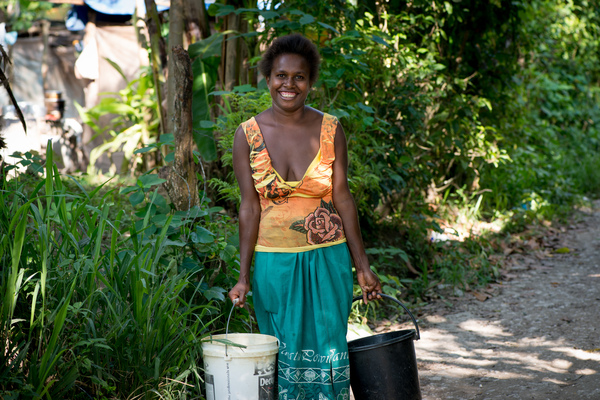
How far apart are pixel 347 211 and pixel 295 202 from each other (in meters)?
0.23

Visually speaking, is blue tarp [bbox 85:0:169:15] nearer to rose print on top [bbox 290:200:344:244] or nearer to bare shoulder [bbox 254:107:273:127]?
bare shoulder [bbox 254:107:273:127]

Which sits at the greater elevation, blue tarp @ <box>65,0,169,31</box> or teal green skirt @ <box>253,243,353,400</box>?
blue tarp @ <box>65,0,169,31</box>

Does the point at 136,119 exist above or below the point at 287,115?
above

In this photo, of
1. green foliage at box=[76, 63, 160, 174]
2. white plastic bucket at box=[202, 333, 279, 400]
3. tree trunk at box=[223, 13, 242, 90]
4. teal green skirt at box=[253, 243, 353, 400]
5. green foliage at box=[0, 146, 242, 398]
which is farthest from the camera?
green foliage at box=[76, 63, 160, 174]

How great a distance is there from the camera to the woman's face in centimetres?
223

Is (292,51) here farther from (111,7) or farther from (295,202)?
(111,7)

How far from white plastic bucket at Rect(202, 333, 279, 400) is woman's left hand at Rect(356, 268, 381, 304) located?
48 centimetres

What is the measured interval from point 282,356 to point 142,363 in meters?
0.54

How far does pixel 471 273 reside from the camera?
196 inches

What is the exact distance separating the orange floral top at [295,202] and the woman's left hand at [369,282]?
18 cm

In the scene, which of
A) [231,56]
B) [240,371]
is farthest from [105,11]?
[240,371]

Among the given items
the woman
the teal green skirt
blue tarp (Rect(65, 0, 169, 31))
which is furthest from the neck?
blue tarp (Rect(65, 0, 169, 31))

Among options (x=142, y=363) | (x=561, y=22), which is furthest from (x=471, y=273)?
(x=561, y=22)

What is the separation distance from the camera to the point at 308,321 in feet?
7.41
